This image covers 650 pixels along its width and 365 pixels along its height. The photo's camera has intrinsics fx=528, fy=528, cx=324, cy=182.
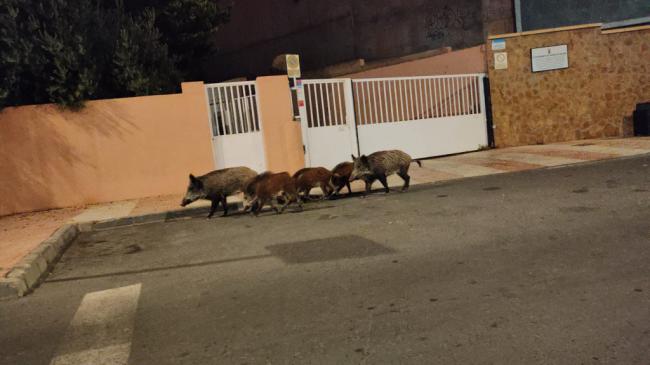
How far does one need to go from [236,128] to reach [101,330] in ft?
28.7

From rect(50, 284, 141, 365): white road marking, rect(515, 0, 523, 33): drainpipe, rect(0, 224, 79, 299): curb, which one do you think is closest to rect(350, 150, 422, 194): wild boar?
rect(0, 224, 79, 299): curb

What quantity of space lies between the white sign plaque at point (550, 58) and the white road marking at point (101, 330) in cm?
1382

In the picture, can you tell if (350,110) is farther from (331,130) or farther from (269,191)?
(269,191)

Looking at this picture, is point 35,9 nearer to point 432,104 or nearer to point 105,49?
point 105,49

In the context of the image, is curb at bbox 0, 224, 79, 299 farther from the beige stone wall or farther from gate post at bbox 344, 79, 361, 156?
the beige stone wall

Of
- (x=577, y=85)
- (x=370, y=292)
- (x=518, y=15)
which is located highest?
(x=518, y=15)

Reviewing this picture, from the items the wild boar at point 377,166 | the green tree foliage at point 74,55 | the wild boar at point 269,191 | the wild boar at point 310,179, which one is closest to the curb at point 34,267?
the wild boar at point 269,191

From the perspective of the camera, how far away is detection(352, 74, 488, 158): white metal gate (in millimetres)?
14289

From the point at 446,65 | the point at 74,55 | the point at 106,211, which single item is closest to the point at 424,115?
the point at 446,65

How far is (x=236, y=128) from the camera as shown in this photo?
12.6m

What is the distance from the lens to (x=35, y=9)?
11.6m

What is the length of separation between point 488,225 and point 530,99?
10380mm

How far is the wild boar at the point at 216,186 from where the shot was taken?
29.9 ft

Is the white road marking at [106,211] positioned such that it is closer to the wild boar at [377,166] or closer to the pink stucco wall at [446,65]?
the wild boar at [377,166]
